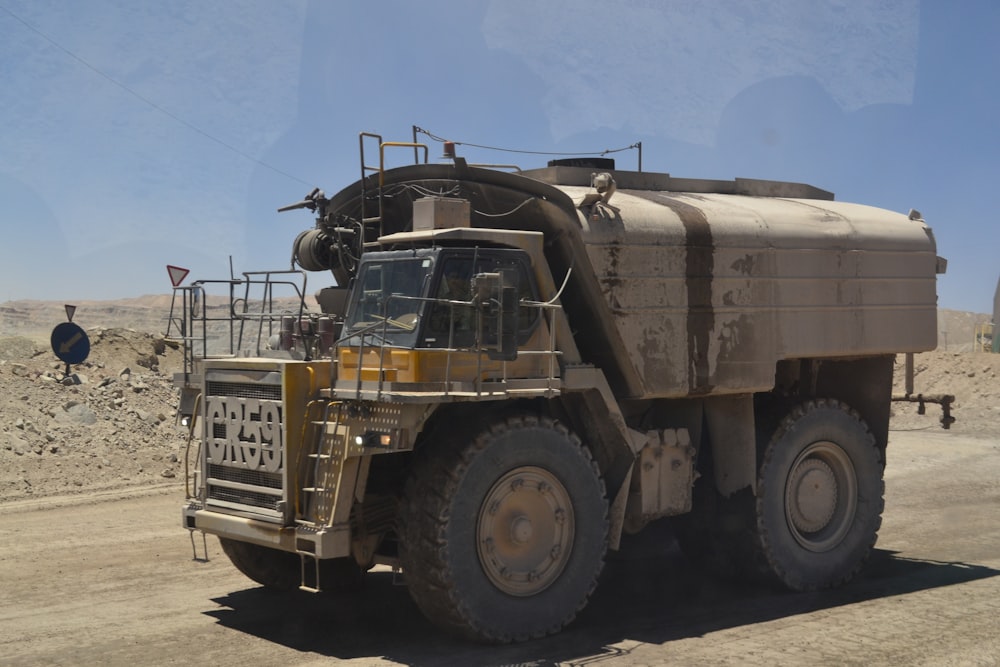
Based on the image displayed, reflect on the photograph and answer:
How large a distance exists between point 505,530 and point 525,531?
16 cm

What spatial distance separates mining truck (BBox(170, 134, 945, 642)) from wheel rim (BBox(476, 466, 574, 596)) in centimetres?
2

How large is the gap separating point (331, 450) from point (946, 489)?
1258cm

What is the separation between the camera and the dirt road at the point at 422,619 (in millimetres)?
8406

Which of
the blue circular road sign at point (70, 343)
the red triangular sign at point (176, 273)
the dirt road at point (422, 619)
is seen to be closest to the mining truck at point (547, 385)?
the dirt road at point (422, 619)

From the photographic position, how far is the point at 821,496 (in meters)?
11.6

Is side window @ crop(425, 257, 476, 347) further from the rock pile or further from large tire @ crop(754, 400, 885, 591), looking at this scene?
the rock pile

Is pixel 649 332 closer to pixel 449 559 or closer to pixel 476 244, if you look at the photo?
pixel 476 244

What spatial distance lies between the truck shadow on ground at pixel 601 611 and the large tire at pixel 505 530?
0.92 feet

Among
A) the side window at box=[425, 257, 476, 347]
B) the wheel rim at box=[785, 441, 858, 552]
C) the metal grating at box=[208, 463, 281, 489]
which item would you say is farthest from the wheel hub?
the metal grating at box=[208, 463, 281, 489]

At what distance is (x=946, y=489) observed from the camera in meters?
17.6

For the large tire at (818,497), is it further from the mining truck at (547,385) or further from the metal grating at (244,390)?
the metal grating at (244,390)

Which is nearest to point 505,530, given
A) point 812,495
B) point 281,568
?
point 281,568

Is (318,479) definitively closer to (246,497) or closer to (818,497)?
(246,497)

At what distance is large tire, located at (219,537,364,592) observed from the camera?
10195 mm
